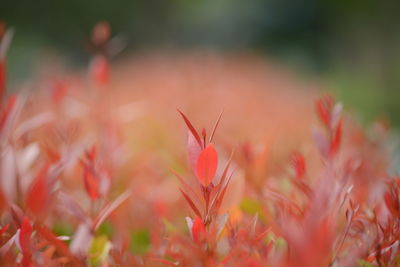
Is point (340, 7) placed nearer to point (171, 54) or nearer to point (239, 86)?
point (171, 54)

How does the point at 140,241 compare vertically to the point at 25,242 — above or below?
below

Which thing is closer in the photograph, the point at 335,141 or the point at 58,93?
the point at 335,141

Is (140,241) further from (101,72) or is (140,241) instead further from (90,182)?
(101,72)

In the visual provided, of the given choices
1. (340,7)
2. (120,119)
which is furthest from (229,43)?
(120,119)

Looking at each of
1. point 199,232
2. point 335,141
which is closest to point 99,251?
point 199,232

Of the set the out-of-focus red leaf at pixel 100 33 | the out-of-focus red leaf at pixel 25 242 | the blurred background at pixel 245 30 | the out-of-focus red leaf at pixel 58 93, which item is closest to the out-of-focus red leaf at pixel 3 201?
the out-of-focus red leaf at pixel 25 242

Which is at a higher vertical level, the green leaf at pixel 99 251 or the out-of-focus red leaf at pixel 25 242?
the out-of-focus red leaf at pixel 25 242

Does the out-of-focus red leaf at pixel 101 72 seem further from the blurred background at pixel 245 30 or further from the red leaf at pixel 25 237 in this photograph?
the blurred background at pixel 245 30
